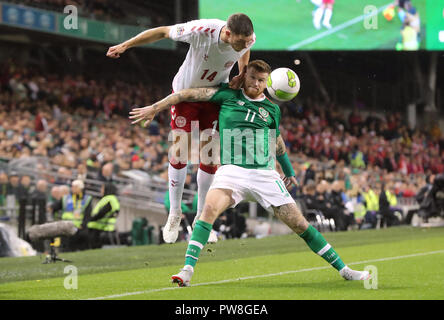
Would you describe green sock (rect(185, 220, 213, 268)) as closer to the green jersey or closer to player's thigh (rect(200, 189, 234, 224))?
player's thigh (rect(200, 189, 234, 224))

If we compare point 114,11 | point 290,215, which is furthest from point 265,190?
point 114,11

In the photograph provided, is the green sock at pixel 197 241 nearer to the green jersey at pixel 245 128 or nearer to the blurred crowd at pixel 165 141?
the green jersey at pixel 245 128

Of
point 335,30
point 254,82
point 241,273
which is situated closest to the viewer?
point 254,82

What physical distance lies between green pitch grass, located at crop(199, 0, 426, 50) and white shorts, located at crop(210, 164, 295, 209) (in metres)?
19.4

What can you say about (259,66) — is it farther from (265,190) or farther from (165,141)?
(165,141)

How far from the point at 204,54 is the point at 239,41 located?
2.19ft

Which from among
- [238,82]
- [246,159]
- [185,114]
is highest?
[238,82]

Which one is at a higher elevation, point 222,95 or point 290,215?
point 222,95

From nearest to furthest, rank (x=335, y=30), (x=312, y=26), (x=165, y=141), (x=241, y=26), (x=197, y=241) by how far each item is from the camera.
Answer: (x=197, y=241), (x=241, y=26), (x=165, y=141), (x=312, y=26), (x=335, y=30)

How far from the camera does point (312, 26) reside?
88.5 ft

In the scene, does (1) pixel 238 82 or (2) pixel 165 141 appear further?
(2) pixel 165 141

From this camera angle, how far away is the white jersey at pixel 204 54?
7.77m

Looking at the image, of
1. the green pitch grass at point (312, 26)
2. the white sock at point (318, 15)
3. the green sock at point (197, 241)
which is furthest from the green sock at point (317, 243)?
the white sock at point (318, 15)
